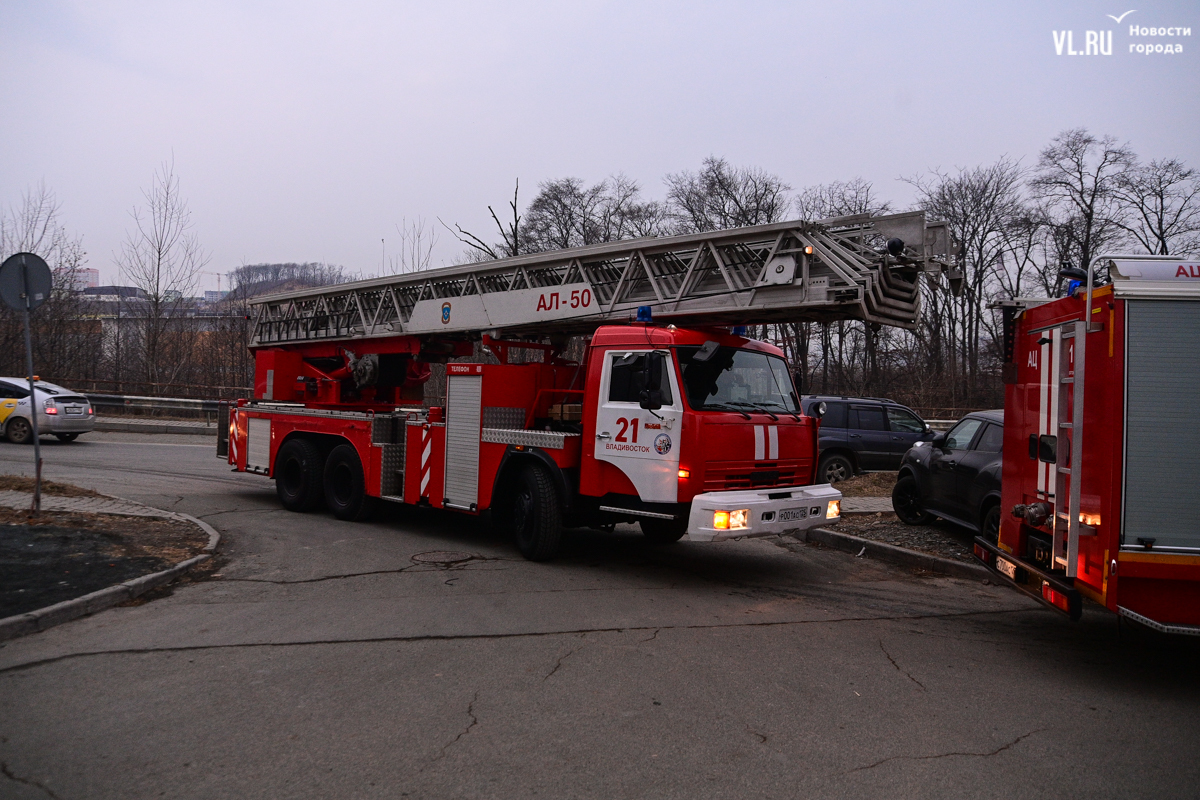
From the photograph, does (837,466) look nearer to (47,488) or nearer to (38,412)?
(47,488)

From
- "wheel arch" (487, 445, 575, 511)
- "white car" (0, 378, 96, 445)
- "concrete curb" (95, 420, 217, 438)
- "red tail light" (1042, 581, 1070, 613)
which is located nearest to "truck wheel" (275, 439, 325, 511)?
"wheel arch" (487, 445, 575, 511)

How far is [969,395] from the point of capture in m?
33.8

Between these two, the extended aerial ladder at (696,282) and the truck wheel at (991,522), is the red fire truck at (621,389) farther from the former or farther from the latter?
the truck wheel at (991,522)

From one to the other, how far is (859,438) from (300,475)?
11.0 metres

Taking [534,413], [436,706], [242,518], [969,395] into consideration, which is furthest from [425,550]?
[969,395]

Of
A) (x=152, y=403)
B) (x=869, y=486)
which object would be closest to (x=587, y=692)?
(x=869, y=486)

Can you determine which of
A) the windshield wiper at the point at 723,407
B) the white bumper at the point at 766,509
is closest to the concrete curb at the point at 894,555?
the white bumper at the point at 766,509

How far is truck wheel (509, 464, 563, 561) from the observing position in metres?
8.41

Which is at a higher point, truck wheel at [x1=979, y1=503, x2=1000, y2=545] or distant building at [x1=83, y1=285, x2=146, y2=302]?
distant building at [x1=83, y1=285, x2=146, y2=302]

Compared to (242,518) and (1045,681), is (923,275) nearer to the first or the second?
(1045,681)

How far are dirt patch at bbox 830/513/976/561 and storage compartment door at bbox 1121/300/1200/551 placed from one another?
164 inches

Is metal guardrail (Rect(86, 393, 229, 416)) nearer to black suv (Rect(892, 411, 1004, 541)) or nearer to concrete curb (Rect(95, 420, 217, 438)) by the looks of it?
concrete curb (Rect(95, 420, 217, 438))

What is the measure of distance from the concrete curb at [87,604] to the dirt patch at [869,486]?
422 inches

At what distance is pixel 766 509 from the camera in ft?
24.5
